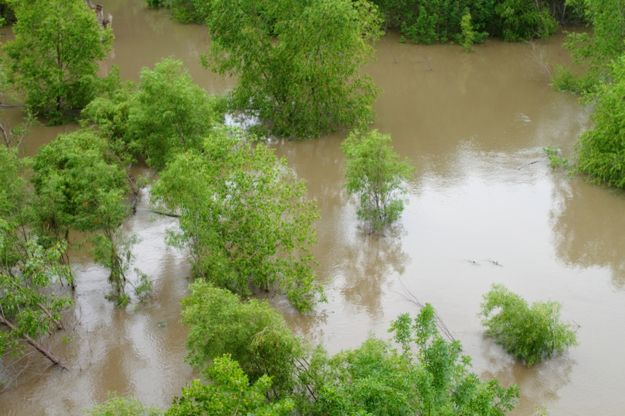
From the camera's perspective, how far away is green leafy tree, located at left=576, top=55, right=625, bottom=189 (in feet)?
64.6

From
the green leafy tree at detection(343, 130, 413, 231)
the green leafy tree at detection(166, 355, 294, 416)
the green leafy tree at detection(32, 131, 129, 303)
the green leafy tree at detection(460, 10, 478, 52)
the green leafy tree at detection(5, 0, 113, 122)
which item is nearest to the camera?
the green leafy tree at detection(166, 355, 294, 416)

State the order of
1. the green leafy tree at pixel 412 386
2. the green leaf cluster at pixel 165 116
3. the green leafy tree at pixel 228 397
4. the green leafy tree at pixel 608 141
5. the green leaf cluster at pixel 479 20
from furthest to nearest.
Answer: the green leaf cluster at pixel 479 20
the green leafy tree at pixel 608 141
the green leaf cluster at pixel 165 116
the green leafy tree at pixel 412 386
the green leafy tree at pixel 228 397

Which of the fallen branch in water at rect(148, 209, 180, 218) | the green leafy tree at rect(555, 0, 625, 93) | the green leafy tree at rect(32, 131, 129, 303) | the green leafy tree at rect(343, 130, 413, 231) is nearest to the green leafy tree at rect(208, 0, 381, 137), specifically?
the green leafy tree at rect(343, 130, 413, 231)

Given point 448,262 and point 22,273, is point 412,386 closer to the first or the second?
point 448,262

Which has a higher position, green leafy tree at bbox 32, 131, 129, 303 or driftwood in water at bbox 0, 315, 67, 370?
green leafy tree at bbox 32, 131, 129, 303

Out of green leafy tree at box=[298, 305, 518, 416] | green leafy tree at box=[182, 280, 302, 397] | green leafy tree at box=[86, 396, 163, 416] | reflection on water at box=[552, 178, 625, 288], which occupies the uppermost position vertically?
green leafy tree at box=[298, 305, 518, 416]

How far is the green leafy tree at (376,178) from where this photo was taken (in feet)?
59.8

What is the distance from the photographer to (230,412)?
32.7 ft

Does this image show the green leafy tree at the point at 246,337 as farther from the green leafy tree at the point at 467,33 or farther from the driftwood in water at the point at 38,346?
the green leafy tree at the point at 467,33

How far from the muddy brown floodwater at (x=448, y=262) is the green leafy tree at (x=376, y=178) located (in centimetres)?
60

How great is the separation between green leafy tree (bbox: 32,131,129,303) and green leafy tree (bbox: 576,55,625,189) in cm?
1268

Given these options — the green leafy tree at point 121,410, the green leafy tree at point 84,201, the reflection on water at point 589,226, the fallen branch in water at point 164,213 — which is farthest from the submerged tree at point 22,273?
the reflection on water at point 589,226

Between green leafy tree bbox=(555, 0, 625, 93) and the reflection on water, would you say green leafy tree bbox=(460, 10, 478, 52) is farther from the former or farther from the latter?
the reflection on water

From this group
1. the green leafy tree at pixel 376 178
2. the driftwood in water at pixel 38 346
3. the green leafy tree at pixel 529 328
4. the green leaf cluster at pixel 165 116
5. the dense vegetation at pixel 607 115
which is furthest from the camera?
the dense vegetation at pixel 607 115
